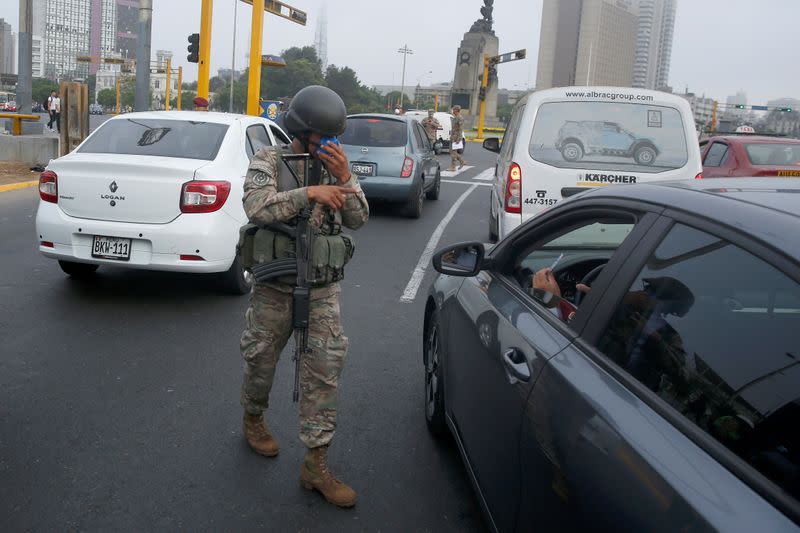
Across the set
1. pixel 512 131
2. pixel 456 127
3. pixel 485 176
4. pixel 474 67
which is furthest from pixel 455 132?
pixel 474 67

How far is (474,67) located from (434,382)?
68577mm

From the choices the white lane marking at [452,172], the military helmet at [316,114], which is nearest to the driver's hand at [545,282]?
the military helmet at [316,114]

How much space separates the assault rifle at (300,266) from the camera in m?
3.51

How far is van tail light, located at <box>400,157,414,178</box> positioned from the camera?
1307 cm

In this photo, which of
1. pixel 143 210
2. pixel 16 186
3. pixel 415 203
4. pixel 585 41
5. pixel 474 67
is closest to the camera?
pixel 143 210

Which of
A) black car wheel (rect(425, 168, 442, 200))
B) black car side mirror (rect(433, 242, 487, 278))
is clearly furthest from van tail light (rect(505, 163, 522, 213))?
black car wheel (rect(425, 168, 442, 200))

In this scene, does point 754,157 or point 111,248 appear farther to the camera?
point 754,157

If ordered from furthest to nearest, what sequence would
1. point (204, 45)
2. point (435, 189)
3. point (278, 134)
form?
point (204, 45) → point (435, 189) → point (278, 134)

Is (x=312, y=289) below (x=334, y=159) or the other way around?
below

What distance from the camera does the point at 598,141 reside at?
773 cm

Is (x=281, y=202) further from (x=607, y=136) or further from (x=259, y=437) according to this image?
(x=607, y=136)

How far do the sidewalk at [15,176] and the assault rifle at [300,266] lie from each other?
11570mm

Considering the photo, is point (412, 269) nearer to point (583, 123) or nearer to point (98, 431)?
point (583, 123)

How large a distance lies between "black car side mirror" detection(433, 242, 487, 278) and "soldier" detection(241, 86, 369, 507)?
0.38m
